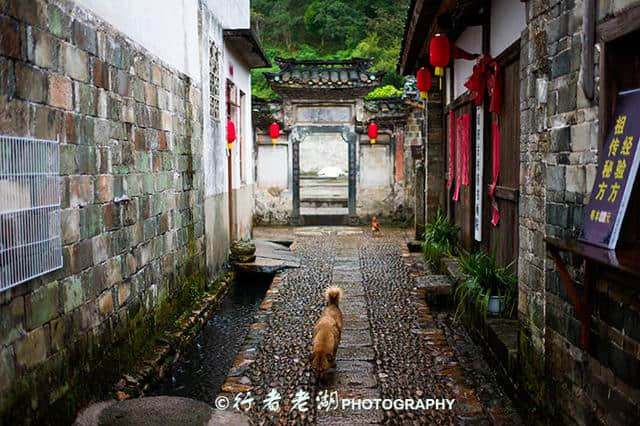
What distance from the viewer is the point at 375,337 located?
776 cm

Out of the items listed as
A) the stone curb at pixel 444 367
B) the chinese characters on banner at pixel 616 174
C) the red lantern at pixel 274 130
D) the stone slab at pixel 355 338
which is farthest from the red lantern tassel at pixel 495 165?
the red lantern at pixel 274 130

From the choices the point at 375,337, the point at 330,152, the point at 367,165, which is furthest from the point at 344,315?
the point at 330,152

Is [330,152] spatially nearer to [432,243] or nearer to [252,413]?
[432,243]

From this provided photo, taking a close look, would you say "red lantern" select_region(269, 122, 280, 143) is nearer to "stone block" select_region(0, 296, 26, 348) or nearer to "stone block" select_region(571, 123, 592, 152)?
"stone block" select_region(571, 123, 592, 152)

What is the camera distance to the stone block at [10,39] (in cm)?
395

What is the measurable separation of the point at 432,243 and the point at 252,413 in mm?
7499

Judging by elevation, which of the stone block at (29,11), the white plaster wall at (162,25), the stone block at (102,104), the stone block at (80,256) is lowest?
the stone block at (80,256)

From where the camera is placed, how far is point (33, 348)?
4281 mm

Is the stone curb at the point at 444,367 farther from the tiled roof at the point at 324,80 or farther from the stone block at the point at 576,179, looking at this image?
the tiled roof at the point at 324,80

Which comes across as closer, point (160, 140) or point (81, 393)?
point (81, 393)

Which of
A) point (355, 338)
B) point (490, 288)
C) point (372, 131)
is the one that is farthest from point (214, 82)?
point (372, 131)

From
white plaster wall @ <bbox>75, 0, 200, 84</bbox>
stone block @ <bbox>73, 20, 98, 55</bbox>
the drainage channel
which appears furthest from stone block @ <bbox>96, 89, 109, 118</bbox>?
the drainage channel

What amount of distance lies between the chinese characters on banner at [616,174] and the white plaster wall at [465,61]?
650 cm

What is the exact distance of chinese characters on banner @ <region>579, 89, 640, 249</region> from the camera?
12.0ft
